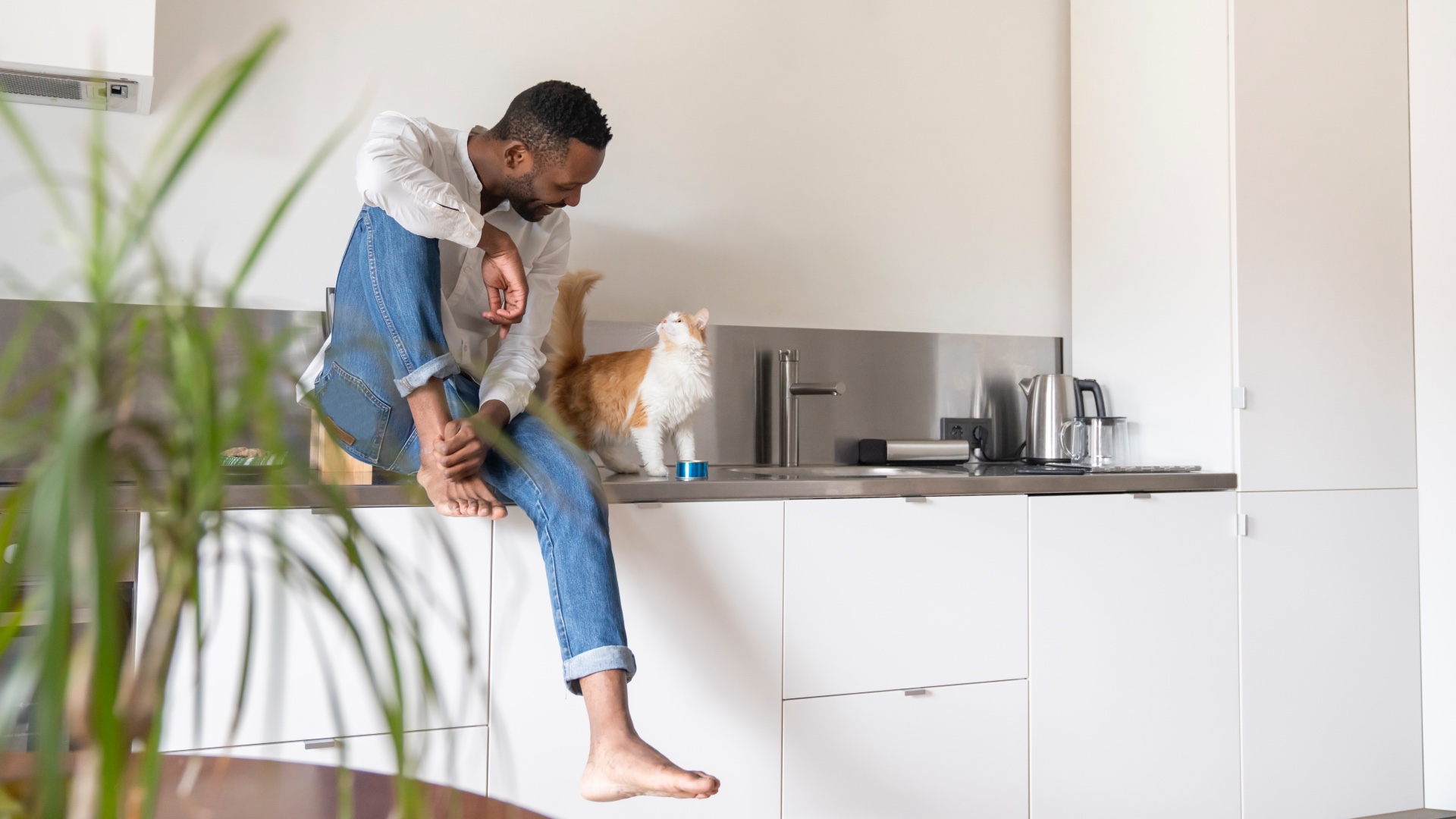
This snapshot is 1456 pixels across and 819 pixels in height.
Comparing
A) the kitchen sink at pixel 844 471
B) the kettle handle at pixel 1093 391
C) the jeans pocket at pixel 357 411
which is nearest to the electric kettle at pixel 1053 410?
the kettle handle at pixel 1093 391

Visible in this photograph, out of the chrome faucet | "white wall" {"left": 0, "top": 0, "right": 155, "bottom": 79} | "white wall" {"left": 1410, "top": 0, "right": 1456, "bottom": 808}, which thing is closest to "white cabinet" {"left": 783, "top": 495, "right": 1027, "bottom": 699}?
the chrome faucet

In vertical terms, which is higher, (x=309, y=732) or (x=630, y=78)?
(x=630, y=78)

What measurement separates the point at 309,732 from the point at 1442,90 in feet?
8.80

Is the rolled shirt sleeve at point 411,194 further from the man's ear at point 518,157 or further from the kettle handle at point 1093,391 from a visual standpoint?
the kettle handle at point 1093,391

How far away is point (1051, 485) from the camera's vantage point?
1.88 m

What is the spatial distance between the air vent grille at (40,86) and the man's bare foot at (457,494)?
0.93m

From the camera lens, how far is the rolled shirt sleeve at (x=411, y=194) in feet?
4.71

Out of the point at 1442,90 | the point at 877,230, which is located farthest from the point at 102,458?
the point at 1442,90

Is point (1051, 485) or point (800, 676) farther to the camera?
point (1051, 485)

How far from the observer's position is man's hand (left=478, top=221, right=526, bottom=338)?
1567 millimetres

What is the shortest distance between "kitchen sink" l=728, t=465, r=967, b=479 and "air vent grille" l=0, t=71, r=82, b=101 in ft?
4.61

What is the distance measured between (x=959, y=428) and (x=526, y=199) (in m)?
1.29

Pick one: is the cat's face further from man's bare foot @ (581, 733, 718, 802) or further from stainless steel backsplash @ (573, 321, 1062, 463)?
man's bare foot @ (581, 733, 718, 802)

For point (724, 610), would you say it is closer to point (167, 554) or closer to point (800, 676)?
point (800, 676)
